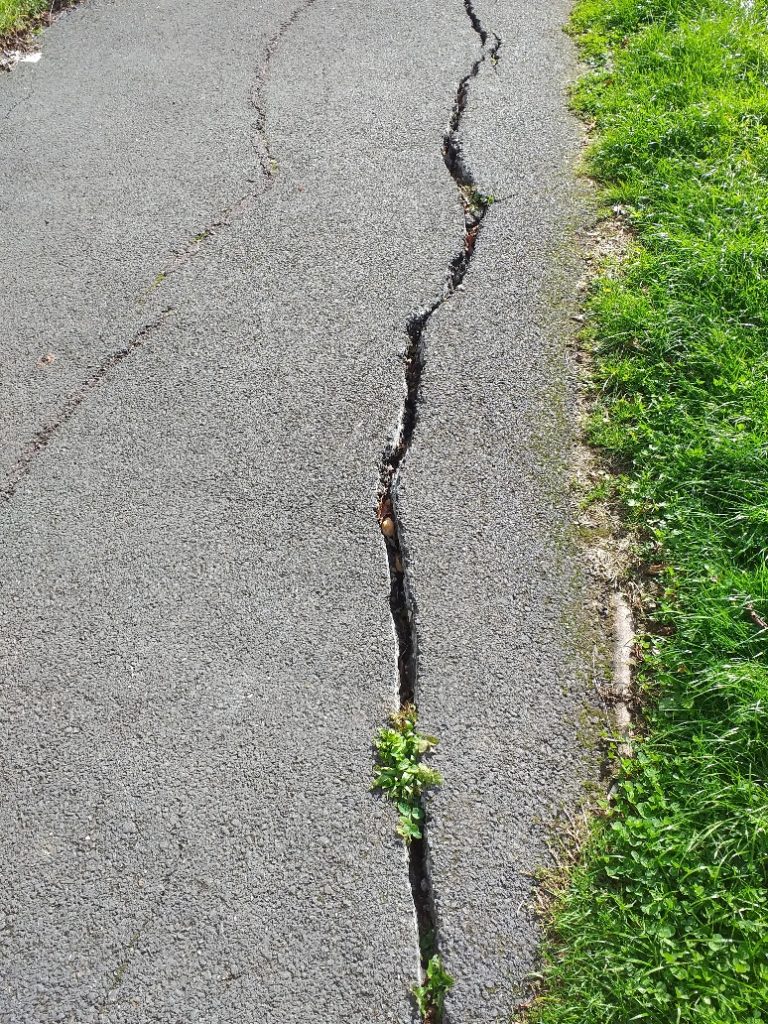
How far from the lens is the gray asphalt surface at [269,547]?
201cm

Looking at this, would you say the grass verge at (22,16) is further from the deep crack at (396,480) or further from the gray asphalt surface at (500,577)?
the gray asphalt surface at (500,577)

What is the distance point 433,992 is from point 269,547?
1.43 metres

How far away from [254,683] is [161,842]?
1.65ft

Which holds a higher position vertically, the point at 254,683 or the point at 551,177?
the point at 551,177

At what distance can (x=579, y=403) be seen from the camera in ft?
10.2

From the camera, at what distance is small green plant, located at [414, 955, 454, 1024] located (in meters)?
1.86

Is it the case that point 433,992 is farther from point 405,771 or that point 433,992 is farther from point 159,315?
point 159,315

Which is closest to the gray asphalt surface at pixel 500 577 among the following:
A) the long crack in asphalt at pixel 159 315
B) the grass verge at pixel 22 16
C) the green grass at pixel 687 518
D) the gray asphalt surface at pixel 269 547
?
the gray asphalt surface at pixel 269 547

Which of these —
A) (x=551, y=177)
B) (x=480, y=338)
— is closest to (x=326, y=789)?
(x=480, y=338)

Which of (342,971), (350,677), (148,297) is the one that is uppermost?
(148,297)

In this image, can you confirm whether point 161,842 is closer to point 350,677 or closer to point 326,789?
point 326,789

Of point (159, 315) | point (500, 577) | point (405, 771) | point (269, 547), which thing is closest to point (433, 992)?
point (405, 771)

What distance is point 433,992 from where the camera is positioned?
1892mm

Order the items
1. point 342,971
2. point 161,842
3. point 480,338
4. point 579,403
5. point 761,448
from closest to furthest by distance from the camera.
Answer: point 342,971 → point 161,842 → point 761,448 → point 579,403 → point 480,338
